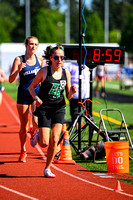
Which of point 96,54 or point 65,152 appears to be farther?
point 96,54

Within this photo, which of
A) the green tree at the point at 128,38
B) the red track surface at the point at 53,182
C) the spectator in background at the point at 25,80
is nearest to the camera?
A: the red track surface at the point at 53,182

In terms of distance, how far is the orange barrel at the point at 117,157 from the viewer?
320 inches

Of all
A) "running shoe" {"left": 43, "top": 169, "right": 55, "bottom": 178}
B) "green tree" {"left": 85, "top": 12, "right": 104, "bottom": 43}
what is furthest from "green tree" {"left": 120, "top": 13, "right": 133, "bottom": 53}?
"running shoe" {"left": 43, "top": 169, "right": 55, "bottom": 178}

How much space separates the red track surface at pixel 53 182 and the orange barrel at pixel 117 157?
5.4 inches

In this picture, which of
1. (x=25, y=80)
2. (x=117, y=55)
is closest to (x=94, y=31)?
(x=117, y=55)

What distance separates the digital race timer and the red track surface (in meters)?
2.04

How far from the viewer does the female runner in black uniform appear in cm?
752

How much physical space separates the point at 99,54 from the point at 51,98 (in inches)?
109

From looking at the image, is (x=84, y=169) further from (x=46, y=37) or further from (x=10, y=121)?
(x=46, y=37)

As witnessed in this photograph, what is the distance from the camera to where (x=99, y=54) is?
33.1 feet

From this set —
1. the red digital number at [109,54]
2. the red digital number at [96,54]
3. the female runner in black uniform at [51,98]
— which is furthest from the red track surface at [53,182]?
the red digital number at [109,54]

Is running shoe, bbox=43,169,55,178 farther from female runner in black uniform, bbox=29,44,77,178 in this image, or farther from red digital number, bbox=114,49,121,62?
red digital number, bbox=114,49,121,62

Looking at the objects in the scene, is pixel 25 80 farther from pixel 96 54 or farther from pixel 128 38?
pixel 128 38

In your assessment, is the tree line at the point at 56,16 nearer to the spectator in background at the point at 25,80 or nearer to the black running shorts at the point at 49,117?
the spectator in background at the point at 25,80
